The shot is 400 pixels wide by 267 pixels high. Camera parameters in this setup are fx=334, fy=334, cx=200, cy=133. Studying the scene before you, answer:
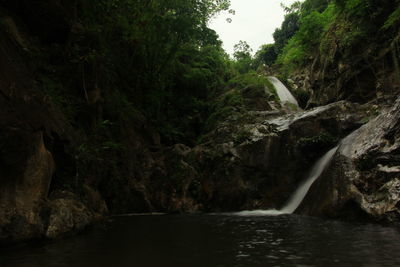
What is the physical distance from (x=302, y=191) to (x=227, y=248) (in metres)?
8.33

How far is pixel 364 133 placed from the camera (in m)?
11.6

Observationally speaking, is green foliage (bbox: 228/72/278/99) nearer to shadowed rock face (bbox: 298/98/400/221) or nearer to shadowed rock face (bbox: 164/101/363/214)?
shadowed rock face (bbox: 164/101/363/214)

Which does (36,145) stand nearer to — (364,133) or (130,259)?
(130,259)

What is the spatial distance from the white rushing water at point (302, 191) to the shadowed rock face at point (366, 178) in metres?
1.30

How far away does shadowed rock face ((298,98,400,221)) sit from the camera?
9.06 metres

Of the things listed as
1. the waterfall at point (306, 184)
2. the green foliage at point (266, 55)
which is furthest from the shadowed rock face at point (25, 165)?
the green foliage at point (266, 55)

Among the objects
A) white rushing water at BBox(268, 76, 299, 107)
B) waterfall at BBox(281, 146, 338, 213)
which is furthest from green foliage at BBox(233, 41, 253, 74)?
waterfall at BBox(281, 146, 338, 213)

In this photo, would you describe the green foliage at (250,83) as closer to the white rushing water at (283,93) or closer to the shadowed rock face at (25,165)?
the white rushing water at (283,93)

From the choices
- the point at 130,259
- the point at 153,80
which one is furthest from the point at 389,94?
the point at 130,259

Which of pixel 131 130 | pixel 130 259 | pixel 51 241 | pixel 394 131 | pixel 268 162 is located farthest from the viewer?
pixel 131 130

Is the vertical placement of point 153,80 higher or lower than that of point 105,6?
lower

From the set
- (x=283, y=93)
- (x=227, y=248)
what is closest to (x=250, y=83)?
(x=283, y=93)

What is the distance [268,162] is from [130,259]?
35.8 ft

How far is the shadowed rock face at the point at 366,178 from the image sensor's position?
29.7 ft
